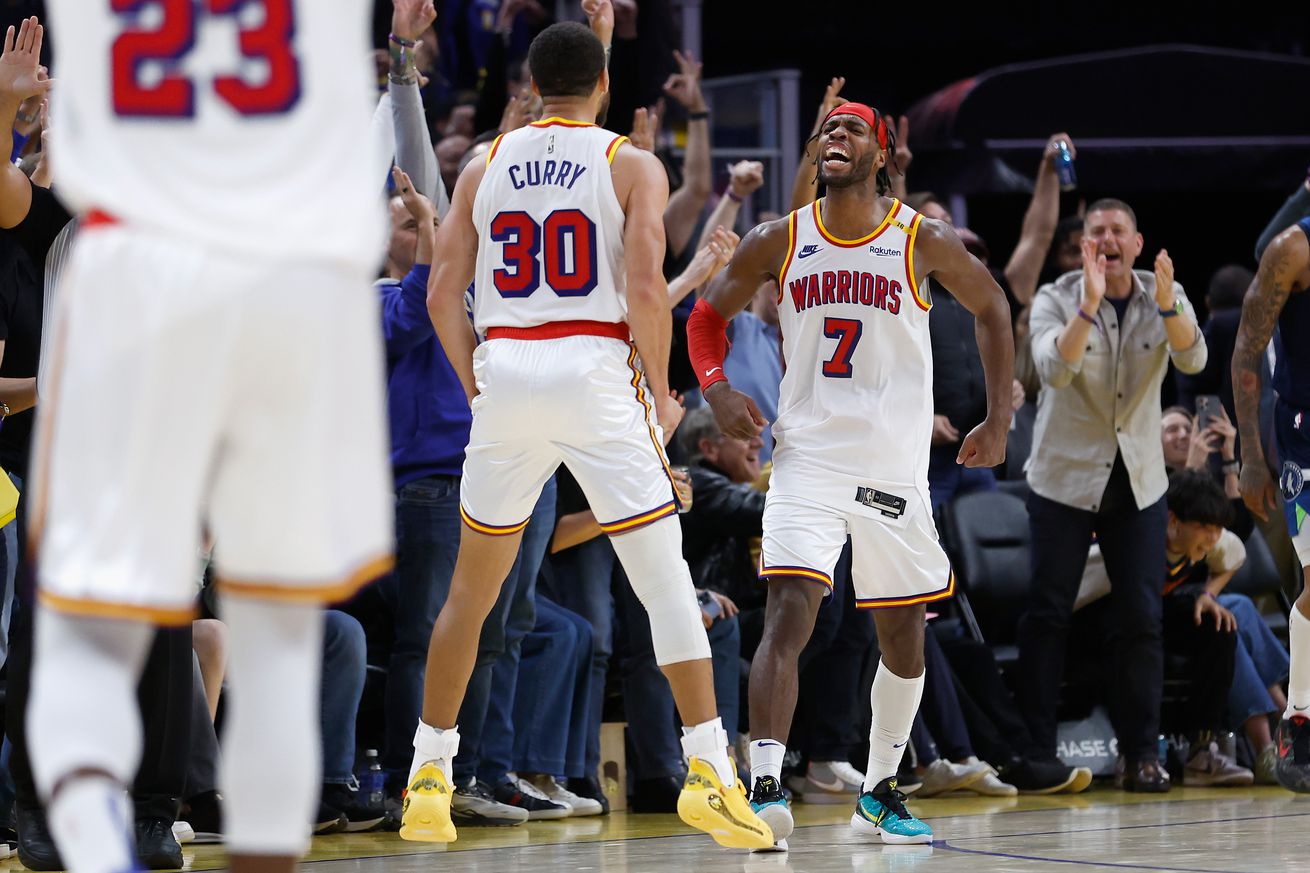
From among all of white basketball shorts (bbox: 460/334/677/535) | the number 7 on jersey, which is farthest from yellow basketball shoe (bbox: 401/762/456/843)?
the number 7 on jersey

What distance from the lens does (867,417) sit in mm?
6199

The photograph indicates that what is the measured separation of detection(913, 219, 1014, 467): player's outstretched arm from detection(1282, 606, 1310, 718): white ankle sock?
1.68 m

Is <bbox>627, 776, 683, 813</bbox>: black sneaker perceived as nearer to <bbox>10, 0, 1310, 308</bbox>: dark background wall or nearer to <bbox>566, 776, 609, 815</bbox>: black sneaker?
<bbox>566, 776, 609, 815</bbox>: black sneaker

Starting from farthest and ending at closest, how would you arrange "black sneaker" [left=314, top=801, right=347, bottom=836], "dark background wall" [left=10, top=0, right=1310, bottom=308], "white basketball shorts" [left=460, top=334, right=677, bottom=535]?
"dark background wall" [left=10, top=0, right=1310, bottom=308]
"black sneaker" [left=314, top=801, right=347, bottom=836]
"white basketball shorts" [left=460, top=334, right=677, bottom=535]

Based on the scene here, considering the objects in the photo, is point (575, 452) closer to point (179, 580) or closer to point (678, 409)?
point (678, 409)

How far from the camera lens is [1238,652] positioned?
888 cm

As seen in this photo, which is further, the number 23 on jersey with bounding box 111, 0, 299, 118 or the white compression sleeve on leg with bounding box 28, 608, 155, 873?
the number 23 on jersey with bounding box 111, 0, 299, 118

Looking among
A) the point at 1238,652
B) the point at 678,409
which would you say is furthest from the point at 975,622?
the point at 678,409

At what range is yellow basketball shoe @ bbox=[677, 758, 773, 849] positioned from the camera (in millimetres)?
5285

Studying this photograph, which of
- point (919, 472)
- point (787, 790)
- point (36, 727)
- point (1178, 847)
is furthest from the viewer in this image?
point (787, 790)

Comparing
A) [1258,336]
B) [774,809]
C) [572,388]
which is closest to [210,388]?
[572,388]

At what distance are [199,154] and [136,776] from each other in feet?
8.92

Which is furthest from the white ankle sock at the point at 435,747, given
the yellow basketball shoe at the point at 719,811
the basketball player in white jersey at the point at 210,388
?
the basketball player in white jersey at the point at 210,388

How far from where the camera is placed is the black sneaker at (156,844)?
17.2 feet
